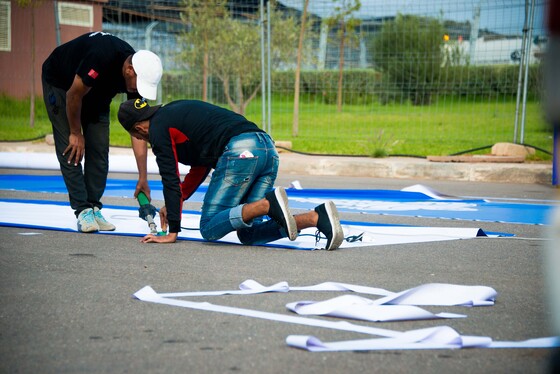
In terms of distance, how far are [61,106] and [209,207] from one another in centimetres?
163

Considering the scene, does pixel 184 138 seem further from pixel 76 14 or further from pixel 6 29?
pixel 76 14

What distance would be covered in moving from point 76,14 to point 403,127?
38.3ft

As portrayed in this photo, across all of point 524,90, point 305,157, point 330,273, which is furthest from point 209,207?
point 524,90

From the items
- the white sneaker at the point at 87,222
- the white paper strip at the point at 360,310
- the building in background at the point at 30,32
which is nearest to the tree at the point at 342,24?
the building in background at the point at 30,32

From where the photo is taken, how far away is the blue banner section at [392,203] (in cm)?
795

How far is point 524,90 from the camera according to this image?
12727mm

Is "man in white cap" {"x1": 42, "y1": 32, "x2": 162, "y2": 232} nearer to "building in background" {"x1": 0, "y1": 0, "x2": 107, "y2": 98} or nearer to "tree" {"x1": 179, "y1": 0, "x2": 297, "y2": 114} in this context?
"tree" {"x1": 179, "y1": 0, "x2": 297, "y2": 114}

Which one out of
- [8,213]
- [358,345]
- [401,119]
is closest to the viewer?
[358,345]

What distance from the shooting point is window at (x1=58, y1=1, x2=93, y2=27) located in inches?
880

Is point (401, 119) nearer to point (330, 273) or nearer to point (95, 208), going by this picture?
point (95, 208)

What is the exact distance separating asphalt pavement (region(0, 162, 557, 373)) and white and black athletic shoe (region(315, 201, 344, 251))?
111 millimetres

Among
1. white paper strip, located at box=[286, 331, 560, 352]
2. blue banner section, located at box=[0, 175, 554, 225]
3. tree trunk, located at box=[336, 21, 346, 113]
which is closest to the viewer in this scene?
white paper strip, located at box=[286, 331, 560, 352]

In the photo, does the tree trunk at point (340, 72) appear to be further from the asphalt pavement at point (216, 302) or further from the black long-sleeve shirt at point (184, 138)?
the black long-sleeve shirt at point (184, 138)

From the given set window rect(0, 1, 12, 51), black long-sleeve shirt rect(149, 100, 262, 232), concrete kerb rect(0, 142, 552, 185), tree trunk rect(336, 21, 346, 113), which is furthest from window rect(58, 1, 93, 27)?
black long-sleeve shirt rect(149, 100, 262, 232)
